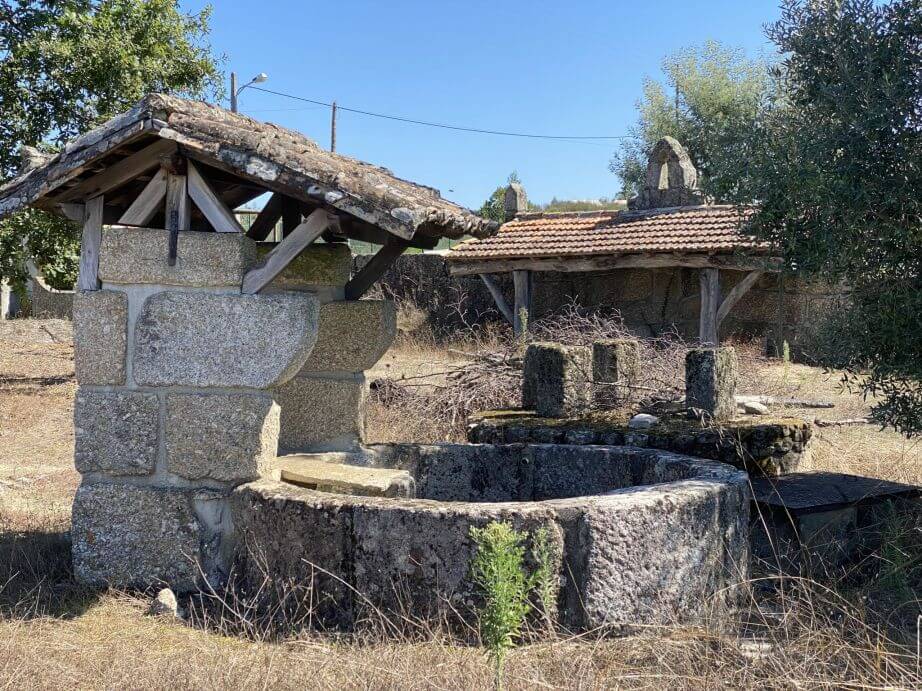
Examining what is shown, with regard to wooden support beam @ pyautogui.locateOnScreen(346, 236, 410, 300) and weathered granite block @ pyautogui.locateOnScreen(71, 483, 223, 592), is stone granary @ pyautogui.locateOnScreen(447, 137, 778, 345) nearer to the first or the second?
wooden support beam @ pyautogui.locateOnScreen(346, 236, 410, 300)

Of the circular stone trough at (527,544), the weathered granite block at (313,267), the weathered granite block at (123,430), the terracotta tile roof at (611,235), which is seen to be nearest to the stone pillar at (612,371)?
the weathered granite block at (313,267)

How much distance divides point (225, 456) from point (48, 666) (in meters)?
1.33

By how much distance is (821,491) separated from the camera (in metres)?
5.88

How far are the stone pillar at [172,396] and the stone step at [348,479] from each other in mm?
354

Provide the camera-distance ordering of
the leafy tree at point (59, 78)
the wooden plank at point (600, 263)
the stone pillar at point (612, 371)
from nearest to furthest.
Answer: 1. the stone pillar at point (612, 371)
2. the leafy tree at point (59, 78)
3. the wooden plank at point (600, 263)

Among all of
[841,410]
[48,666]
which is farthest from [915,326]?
[841,410]

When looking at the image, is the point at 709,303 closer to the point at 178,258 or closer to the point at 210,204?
the point at 210,204

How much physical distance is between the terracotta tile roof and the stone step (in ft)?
29.2

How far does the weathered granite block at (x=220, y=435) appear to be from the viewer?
4.51 metres

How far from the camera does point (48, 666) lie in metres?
3.45

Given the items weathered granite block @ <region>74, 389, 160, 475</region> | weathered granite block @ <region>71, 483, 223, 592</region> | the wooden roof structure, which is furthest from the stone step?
the wooden roof structure

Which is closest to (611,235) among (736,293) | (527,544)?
(736,293)

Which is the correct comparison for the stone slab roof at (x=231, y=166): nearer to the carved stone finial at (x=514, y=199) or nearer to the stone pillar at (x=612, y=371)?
the stone pillar at (x=612, y=371)

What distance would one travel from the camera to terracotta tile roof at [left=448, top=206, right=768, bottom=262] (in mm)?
13595
